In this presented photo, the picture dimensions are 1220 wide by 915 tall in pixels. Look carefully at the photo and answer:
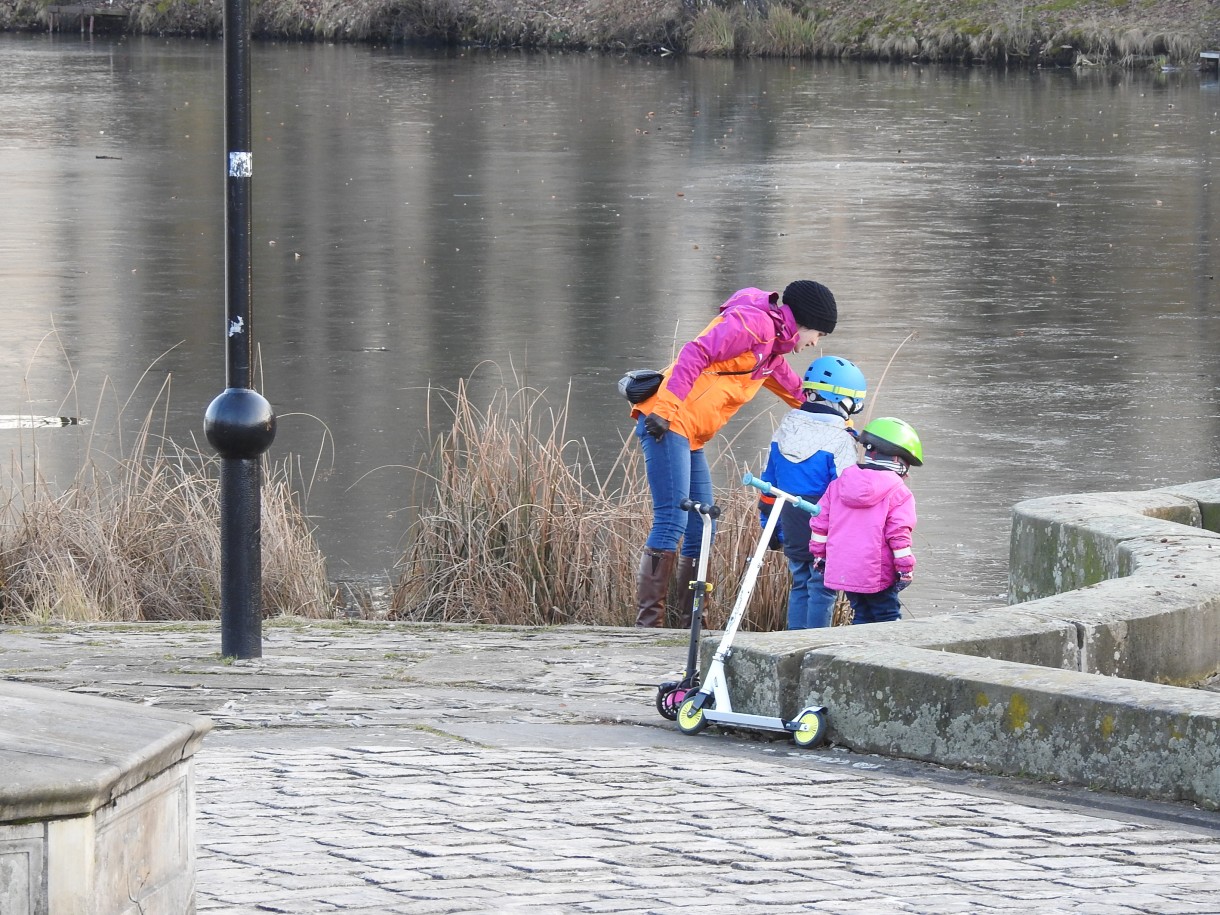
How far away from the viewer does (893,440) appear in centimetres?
650

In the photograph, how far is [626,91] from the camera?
40125 millimetres

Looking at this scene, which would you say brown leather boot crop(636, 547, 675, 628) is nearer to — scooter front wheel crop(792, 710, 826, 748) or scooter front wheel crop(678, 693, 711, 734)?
scooter front wheel crop(678, 693, 711, 734)

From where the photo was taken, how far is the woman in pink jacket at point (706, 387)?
24.7 feet

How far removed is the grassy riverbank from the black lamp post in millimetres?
41702

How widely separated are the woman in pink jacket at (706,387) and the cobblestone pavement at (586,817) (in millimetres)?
1378

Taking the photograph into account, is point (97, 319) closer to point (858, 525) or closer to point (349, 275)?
point (349, 275)

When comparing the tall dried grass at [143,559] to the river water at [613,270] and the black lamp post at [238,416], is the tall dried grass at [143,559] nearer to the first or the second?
the river water at [613,270]

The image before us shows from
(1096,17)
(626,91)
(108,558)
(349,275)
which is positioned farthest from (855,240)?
(1096,17)

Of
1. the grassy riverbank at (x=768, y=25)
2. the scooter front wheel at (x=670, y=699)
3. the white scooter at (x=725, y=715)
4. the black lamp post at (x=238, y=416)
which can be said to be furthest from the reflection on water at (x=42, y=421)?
the grassy riverbank at (x=768, y=25)

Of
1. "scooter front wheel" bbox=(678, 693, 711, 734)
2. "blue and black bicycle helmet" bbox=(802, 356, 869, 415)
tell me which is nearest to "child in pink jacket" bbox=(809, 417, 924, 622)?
"blue and black bicycle helmet" bbox=(802, 356, 869, 415)

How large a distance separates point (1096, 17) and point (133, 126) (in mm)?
25658

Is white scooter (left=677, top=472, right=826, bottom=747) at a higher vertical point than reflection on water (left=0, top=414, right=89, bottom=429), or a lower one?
higher

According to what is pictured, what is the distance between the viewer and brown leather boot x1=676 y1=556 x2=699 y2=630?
26.1 ft

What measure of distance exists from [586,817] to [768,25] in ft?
158
